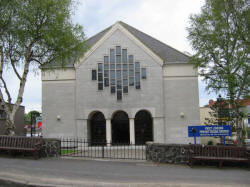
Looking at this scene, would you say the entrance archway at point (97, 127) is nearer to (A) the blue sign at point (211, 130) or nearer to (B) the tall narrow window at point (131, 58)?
(B) the tall narrow window at point (131, 58)

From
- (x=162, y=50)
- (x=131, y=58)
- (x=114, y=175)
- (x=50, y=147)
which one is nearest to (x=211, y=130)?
(x=114, y=175)

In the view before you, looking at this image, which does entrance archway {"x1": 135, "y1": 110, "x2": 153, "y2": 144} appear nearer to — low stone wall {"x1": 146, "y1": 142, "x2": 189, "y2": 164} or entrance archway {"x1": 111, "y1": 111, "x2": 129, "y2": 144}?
entrance archway {"x1": 111, "y1": 111, "x2": 129, "y2": 144}

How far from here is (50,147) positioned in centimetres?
1311

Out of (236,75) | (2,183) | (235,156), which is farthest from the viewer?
(236,75)

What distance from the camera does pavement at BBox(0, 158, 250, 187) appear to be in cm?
816

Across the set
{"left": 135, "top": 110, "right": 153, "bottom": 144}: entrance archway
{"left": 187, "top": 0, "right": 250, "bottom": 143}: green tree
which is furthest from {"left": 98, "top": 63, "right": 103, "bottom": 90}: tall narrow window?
{"left": 187, "top": 0, "right": 250, "bottom": 143}: green tree

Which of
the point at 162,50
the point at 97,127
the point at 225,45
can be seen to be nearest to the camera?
the point at 225,45

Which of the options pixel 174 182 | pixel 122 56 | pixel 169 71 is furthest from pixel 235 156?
pixel 122 56

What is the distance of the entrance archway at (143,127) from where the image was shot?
79.0 ft

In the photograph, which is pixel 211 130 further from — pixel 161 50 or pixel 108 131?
pixel 161 50

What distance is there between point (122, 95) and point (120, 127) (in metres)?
3.38

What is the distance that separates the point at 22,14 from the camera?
46.0 ft

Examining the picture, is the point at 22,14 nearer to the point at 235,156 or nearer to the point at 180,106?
the point at 235,156

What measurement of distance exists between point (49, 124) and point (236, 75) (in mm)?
17059
